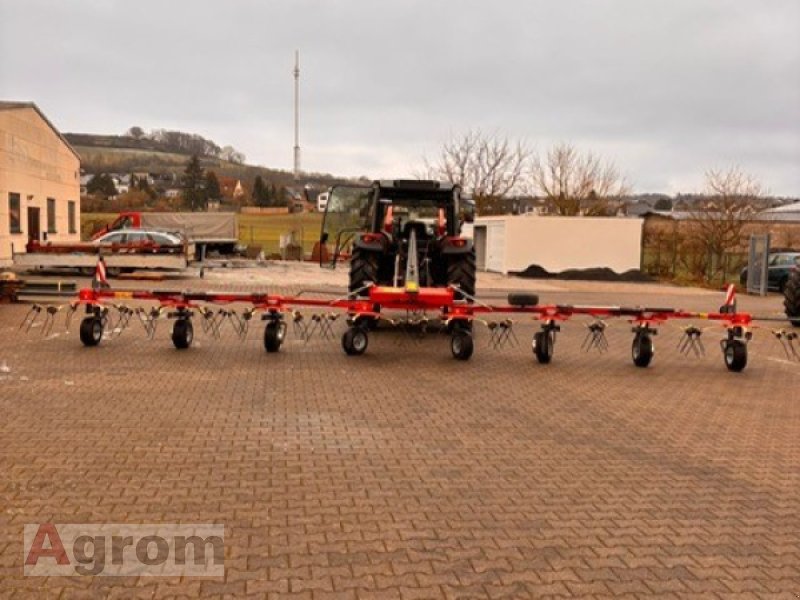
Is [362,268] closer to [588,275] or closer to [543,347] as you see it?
[543,347]

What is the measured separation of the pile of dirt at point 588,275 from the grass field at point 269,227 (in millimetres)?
18680

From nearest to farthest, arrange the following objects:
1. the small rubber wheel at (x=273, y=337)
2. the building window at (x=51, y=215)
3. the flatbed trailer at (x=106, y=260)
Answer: the small rubber wheel at (x=273, y=337) < the flatbed trailer at (x=106, y=260) < the building window at (x=51, y=215)

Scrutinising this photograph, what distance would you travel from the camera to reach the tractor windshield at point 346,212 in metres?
14.2

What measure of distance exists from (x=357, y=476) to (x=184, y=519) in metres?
1.36

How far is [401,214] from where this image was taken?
14.3 m

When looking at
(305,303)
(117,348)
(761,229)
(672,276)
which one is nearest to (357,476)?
→ (305,303)

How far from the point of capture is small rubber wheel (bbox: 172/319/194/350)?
1118 centimetres

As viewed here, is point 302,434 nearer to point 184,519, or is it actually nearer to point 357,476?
point 357,476

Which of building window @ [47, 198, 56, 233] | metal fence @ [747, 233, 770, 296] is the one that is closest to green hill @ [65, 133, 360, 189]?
building window @ [47, 198, 56, 233]

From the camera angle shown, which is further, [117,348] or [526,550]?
[117,348]

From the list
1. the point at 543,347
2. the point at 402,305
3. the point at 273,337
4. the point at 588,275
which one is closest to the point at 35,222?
the point at 588,275

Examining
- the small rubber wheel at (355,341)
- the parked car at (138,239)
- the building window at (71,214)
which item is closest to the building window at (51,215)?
the building window at (71,214)

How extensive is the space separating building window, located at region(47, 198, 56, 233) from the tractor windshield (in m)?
25.2

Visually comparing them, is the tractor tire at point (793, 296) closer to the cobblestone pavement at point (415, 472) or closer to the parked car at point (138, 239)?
the cobblestone pavement at point (415, 472)
